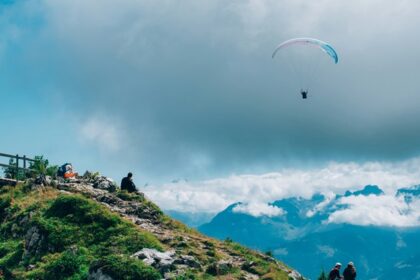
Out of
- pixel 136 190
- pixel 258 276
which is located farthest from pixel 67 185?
pixel 258 276

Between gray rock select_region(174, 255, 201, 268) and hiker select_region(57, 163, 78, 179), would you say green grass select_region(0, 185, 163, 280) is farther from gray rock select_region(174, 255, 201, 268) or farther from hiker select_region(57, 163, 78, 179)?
hiker select_region(57, 163, 78, 179)

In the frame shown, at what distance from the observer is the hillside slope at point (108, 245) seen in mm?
33750

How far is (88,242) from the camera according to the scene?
38.7 meters

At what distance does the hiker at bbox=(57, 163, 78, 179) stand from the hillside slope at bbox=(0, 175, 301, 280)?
573 centimetres

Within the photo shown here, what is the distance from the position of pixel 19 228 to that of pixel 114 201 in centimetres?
782

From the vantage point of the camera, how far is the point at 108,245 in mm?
37844

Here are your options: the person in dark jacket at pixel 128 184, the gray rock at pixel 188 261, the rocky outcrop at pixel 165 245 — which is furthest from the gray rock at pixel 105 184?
the gray rock at pixel 188 261

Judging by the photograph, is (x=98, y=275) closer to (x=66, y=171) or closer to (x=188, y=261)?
(x=188, y=261)

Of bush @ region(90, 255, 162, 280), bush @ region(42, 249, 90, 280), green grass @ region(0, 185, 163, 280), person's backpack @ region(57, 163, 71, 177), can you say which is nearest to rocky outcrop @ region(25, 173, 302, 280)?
bush @ region(90, 255, 162, 280)

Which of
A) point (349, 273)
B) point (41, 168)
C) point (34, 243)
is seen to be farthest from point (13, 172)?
point (349, 273)

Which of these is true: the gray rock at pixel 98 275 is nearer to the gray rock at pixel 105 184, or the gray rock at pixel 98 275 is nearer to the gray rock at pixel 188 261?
the gray rock at pixel 188 261

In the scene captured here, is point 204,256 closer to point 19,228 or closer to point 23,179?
point 19,228

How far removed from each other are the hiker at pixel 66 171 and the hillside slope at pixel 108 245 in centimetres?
573

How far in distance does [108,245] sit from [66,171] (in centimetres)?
1920
